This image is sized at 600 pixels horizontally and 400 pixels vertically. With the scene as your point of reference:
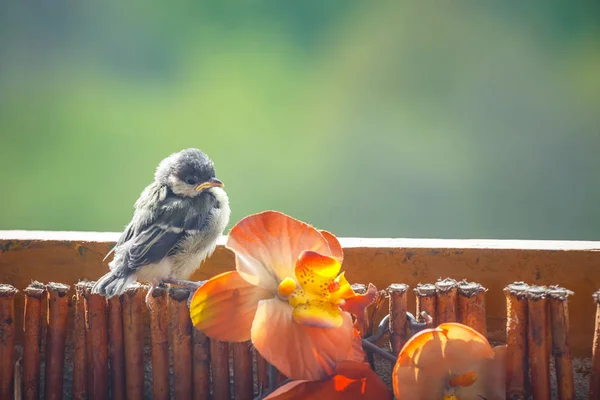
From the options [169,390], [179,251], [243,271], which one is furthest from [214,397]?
[179,251]

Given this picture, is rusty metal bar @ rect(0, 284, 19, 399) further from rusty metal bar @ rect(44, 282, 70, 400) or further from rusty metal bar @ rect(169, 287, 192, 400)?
rusty metal bar @ rect(169, 287, 192, 400)

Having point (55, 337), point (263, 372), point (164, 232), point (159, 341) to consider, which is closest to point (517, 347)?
point (263, 372)

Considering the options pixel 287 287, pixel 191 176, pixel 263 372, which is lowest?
pixel 263 372

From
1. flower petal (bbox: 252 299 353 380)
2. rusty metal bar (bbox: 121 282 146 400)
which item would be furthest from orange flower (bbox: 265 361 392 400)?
rusty metal bar (bbox: 121 282 146 400)

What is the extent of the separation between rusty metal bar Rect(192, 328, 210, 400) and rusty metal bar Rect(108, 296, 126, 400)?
0.08 m

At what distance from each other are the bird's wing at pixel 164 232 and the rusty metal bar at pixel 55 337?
254 millimetres

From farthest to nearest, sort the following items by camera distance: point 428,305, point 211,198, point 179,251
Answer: point 211,198, point 179,251, point 428,305

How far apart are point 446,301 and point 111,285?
358 millimetres

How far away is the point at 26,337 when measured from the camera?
66 cm

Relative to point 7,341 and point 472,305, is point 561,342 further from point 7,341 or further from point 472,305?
point 7,341

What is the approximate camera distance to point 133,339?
2.18 ft

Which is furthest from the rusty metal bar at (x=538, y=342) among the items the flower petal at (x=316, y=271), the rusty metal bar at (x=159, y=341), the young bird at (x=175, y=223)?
the young bird at (x=175, y=223)

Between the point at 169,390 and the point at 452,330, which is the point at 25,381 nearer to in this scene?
the point at 169,390

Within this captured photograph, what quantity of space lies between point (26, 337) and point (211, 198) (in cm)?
52
